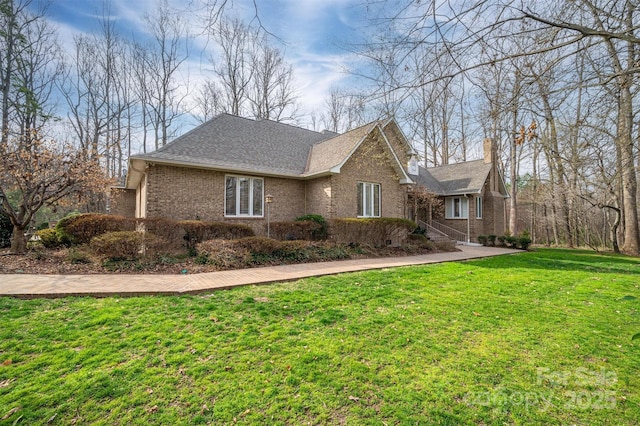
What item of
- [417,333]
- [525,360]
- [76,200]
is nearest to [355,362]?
[417,333]

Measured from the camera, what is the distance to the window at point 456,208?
20.0 m

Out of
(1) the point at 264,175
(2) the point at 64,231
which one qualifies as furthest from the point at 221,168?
(2) the point at 64,231

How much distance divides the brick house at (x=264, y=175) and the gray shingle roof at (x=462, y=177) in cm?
615

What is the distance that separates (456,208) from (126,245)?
66.5 feet

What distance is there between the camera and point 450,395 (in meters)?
2.64

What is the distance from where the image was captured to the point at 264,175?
1263cm

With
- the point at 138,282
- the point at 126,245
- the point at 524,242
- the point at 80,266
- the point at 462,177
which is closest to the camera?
the point at 138,282

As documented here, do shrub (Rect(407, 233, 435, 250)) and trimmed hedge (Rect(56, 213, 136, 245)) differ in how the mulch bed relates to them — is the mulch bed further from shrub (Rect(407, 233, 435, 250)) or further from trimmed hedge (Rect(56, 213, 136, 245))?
shrub (Rect(407, 233, 435, 250))

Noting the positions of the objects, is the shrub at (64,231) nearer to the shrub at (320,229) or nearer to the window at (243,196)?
the window at (243,196)

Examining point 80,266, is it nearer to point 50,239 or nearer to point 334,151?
point 50,239

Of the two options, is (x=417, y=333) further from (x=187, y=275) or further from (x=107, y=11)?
(x=107, y=11)

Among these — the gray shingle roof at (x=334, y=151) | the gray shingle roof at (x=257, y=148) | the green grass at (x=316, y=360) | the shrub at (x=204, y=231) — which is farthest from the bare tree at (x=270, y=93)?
the green grass at (x=316, y=360)

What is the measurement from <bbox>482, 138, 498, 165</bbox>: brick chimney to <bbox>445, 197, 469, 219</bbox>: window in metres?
3.69

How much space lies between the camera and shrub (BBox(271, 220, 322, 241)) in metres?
11.3
